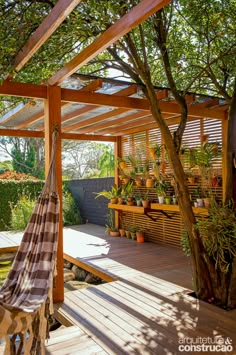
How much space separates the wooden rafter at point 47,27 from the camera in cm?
191

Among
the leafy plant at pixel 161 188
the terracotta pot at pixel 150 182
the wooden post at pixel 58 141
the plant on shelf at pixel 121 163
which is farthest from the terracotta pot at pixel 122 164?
the wooden post at pixel 58 141

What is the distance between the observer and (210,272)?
10.7ft

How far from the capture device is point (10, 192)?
30.3ft

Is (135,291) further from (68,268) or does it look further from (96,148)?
(96,148)

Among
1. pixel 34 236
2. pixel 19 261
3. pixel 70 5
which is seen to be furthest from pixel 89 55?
pixel 19 261

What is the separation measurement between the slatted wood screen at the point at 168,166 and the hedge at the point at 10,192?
3.30m

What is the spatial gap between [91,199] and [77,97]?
5.58 metres

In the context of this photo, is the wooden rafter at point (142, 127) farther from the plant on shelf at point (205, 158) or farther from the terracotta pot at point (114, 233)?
the terracotta pot at point (114, 233)

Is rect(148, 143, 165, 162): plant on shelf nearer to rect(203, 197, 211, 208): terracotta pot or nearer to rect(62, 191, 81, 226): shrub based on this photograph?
rect(203, 197, 211, 208): terracotta pot

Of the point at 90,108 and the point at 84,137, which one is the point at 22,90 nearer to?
the point at 90,108

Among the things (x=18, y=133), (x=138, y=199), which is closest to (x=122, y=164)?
(x=138, y=199)

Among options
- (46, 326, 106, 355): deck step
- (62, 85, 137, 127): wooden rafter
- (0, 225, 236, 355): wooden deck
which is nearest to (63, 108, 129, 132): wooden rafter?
(62, 85, 137, 127): wooden rafter

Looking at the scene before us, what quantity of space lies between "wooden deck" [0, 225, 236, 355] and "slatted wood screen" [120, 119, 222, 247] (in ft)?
4.42

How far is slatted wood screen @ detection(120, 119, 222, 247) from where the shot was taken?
5.33m
